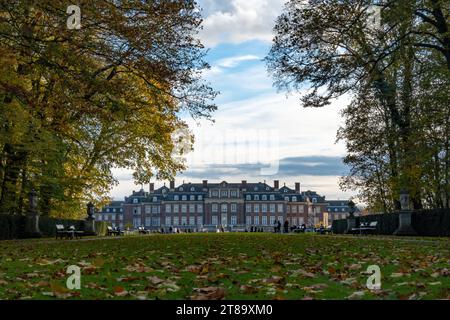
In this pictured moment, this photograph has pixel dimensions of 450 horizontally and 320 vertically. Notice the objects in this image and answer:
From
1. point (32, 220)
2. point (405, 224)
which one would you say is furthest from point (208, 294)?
point (405, 224)

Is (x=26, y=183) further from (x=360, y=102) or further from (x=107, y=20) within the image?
(x=360, y=102)

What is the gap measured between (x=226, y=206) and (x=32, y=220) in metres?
117

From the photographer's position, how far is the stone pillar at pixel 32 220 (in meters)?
31.4

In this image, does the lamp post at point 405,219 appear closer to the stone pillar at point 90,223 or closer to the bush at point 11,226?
the stone pillar at point 90,223

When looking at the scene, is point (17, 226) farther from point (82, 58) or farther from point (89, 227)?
point (82, 58)

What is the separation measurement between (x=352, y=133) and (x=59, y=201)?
20.0m

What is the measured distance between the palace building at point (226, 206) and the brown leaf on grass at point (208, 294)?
139 meters

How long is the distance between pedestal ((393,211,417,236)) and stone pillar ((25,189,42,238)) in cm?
2021

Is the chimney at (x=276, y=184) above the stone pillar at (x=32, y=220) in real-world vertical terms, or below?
above

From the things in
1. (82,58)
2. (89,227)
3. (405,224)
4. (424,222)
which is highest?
(82,58)

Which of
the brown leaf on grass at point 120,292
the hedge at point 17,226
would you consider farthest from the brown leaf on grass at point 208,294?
the hedge at point 17,226

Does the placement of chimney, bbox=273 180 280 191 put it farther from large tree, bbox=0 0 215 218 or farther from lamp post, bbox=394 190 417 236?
large tree, bbox=0 0 215 218

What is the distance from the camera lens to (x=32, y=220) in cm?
3161

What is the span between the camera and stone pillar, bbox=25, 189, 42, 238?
3144cm
